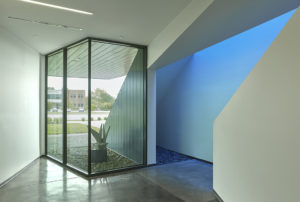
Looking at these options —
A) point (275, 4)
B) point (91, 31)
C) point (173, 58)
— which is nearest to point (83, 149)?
point (91, 31)

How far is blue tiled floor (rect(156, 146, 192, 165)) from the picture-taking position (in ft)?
17.8

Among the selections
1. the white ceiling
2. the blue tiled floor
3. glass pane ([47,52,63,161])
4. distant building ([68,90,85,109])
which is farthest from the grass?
the blue tiled floor

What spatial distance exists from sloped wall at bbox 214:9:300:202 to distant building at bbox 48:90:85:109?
3.13 metres

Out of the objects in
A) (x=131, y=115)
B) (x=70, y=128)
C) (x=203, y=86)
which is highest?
(x=203, y=86)

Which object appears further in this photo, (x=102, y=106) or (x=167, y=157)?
(x=167, y=157)

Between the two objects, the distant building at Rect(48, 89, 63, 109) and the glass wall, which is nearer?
the glass wall

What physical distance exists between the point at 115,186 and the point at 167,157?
247cm

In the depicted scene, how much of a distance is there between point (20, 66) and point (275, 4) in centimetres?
490

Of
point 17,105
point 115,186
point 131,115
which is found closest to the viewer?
point 115,186

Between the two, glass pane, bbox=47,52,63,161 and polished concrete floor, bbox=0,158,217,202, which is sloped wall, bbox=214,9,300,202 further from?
glass pane, bbox=47,52,63,161

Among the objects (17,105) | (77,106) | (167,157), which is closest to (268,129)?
(77,106)

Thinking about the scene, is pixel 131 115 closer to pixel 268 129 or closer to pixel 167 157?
pixel 167 157

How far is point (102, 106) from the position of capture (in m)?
4.45

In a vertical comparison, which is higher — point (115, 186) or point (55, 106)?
point (55, 106)
